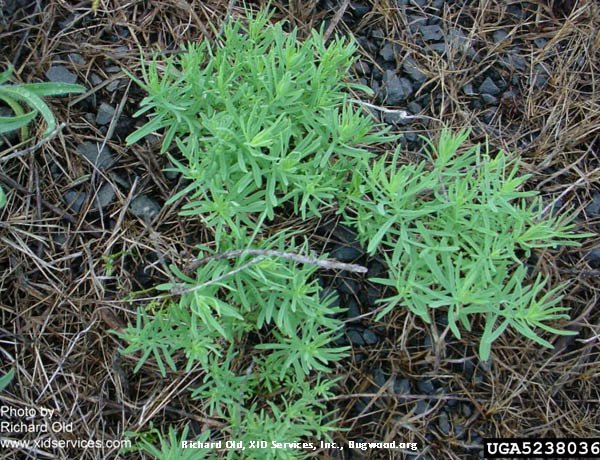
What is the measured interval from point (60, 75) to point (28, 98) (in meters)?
0.26

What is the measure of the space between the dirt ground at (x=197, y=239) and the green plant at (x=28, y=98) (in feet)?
0.34

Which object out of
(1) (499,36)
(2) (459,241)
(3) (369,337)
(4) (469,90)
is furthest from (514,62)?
(3) (369,337)

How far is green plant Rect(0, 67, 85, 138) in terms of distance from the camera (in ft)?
7.86

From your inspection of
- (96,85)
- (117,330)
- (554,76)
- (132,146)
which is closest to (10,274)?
(117,330)

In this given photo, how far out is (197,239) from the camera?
8.31 feet

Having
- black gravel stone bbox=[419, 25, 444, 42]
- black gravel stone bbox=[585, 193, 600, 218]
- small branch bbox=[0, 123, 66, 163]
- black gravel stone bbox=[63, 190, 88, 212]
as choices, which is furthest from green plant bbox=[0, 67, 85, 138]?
black gravel stone bbox=[585, 193, 600, 218]

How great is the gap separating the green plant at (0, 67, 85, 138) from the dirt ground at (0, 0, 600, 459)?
0.34 feet

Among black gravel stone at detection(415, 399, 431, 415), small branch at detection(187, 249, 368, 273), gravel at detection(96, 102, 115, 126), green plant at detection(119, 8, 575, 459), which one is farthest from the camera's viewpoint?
gravel at detection(96, 102, 115, 126)

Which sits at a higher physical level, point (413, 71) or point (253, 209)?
point (413, 71)

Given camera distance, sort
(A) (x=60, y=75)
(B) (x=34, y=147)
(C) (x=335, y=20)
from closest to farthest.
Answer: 1. (B) (x=34, y=147)
2. (A) (x=60, y=75)
3. (C) (x=335, y=20)

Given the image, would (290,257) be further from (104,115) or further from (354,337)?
(104,115)

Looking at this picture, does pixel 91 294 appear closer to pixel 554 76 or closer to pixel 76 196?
pixel 76 196

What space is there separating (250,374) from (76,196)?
1.09 meters

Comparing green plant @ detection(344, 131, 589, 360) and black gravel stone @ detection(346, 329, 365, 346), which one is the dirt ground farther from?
green plant @ detection(344, 131, 589, 360)
